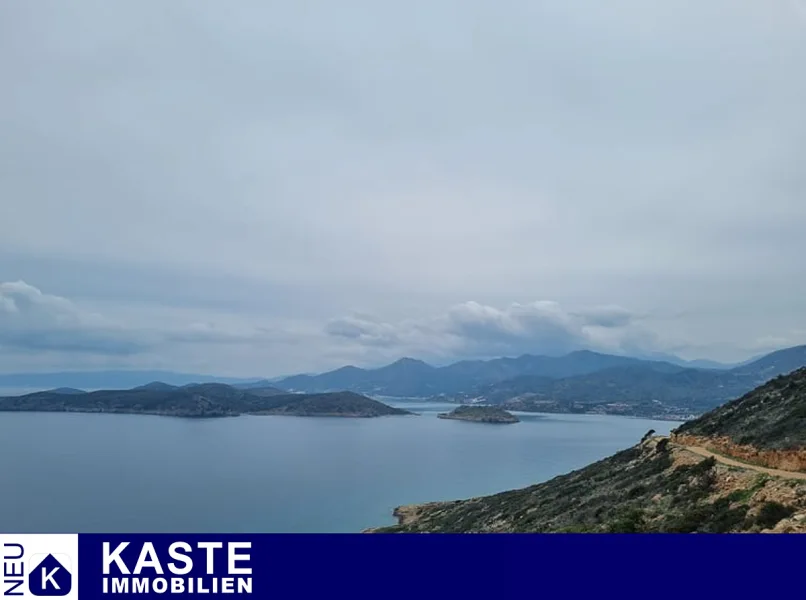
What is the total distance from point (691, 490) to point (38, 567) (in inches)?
1091

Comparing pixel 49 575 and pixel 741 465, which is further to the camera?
pixel 741 465

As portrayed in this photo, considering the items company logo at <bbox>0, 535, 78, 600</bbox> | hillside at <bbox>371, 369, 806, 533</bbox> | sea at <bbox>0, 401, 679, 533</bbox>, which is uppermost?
company logo at <bbox>0, 535, 78, 600</bbox>

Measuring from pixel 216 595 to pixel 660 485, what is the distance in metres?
28.2

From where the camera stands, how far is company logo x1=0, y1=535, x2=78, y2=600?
1243cm

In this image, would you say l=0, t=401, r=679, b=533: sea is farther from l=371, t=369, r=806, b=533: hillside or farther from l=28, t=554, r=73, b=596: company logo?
l=28, t=554, r=73, b=596: company logo

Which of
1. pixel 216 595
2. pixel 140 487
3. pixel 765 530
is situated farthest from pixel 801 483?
pixel 140 487

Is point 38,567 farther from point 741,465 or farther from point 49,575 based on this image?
point 741,465

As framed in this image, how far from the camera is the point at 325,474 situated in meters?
149

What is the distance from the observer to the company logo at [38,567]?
12.4 meters

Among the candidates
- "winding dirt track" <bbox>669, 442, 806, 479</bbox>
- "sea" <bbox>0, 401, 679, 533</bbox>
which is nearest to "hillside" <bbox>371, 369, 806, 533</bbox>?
"winding dirt track" <bbox>669, 442, 806, 479</bbox>

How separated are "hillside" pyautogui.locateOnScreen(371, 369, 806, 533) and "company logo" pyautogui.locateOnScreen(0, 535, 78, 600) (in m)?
20.7

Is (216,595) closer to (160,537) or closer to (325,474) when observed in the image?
(160,537)

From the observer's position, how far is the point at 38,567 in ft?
41.1

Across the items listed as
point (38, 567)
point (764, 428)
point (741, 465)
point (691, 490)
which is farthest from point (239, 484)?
point (38, 567)
